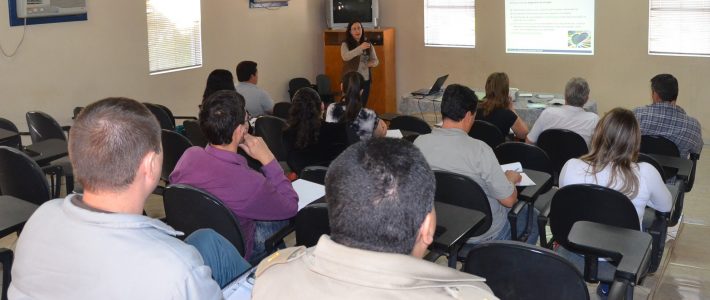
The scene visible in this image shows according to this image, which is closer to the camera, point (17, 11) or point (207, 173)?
point (207, 173)

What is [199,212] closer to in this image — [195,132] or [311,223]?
[311,223]

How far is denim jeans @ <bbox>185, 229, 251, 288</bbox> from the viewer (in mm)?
2225

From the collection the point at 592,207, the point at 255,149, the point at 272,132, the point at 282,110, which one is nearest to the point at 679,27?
the point at 282,110

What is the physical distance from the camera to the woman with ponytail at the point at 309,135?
4531 mm

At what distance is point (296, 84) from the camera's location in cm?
964

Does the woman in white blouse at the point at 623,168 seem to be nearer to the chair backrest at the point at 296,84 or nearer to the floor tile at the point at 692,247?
the floor tile at the point at 692,247

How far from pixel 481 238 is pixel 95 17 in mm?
4672

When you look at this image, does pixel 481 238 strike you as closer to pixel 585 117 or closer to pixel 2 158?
pixel 585 117

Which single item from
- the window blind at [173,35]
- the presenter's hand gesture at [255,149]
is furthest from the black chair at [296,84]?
the presenter's hand gesture at [255,149]

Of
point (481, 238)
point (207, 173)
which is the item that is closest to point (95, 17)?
point (207, 173)

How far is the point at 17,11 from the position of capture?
600 centimetres

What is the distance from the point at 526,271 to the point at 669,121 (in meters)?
3.25

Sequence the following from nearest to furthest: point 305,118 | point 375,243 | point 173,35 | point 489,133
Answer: point 375,243 → point 305,118 → point 489,133 → point 173,35

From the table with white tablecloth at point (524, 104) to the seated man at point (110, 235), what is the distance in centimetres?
577
